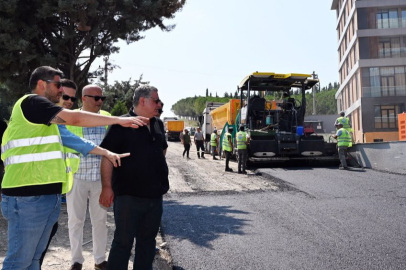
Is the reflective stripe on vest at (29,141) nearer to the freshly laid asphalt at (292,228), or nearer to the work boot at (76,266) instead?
the work boot at (76,266)

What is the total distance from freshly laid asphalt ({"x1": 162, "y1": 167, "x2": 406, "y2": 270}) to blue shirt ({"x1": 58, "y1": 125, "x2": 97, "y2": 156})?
5.66 ft

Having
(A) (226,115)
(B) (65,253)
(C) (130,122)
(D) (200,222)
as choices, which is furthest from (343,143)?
(C) (130,122)

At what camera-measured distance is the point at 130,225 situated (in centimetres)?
319

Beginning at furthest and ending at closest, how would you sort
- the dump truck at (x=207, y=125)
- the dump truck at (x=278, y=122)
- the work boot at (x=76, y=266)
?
1. the dump truck at (x=207, y=125)
2. the dump truck at (x=278, y=122)
3. the work boot at (x=76, y=266)

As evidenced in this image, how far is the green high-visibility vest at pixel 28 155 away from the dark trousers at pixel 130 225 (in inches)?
25.0

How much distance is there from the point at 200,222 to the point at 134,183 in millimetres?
2899

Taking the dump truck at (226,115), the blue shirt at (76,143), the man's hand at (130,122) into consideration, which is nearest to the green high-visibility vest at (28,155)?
the blue shirt at (76,143)

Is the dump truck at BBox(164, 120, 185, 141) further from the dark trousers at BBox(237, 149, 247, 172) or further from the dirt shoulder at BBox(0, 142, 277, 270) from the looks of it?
the dark trousers at BBox(237, 149, 247, 172)

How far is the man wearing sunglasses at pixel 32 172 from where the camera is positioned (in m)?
2.58

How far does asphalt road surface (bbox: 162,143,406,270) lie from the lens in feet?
13.6

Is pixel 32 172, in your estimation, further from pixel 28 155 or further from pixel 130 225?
pixel 130 225

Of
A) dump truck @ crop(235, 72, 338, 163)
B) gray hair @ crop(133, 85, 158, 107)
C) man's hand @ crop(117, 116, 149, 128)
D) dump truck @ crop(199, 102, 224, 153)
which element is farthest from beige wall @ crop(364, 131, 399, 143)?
man's hand @ crop(117, 116, 149, 128)

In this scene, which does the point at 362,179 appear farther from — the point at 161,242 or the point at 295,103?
the point at 161,242

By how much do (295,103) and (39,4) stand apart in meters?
9.51
